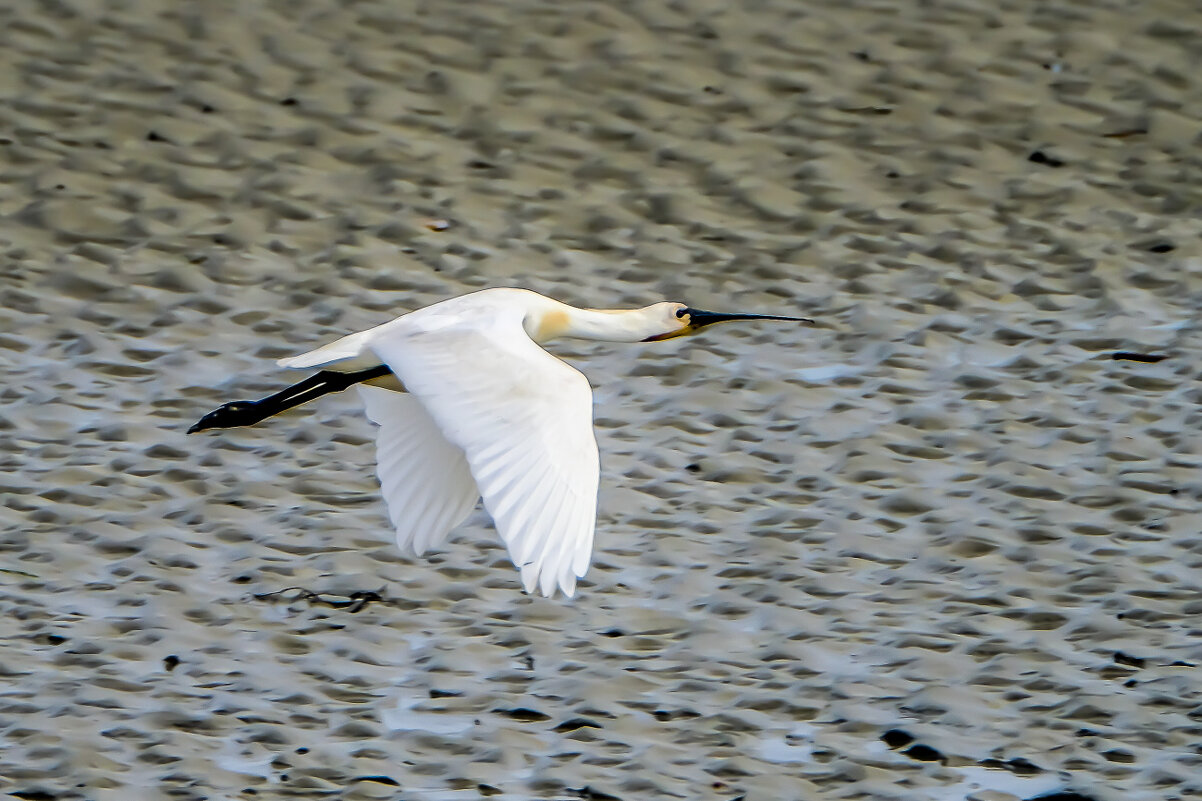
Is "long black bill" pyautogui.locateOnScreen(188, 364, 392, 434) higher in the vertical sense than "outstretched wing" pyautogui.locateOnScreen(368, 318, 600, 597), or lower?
lower

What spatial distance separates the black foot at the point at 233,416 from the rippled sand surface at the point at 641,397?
0.39 metres

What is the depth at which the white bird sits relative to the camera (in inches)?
163

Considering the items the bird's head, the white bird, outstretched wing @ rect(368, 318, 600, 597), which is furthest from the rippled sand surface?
outstretched wing @ rect(368, 318, 600, 597)

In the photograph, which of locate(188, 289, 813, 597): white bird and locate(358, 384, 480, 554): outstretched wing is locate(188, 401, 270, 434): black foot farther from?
locate(358, 384, 480, 554): outstretched wing

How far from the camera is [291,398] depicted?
5703 mm

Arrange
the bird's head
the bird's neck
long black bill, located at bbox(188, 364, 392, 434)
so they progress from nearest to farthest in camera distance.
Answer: long black bill, located at bbox(188, 364, 392, 434)
the bird's neck
the bird's head

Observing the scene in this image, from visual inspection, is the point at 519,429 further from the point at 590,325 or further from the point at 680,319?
the point at 680,319

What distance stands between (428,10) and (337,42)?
0.49m

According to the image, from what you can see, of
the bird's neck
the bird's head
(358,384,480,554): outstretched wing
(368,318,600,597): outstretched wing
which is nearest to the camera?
(368,318,600,597): outstretched wing

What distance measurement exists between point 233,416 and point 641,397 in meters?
1.72

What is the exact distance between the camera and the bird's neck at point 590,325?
18.2ft

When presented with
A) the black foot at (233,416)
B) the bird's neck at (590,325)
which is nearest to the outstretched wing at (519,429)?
the bird's neck at (590,325)

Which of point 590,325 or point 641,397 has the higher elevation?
point 590,325

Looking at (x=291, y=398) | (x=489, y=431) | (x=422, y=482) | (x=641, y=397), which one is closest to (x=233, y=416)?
(x=291, y=398)
